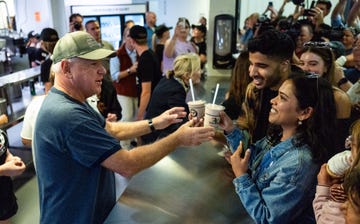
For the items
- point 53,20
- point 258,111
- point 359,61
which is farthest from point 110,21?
point 258,111

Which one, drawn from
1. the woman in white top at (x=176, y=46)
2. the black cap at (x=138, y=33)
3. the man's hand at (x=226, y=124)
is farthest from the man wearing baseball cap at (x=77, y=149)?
the woman in white top at (x=176, y=46)

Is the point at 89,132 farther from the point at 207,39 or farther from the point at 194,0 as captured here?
the point at 194,0

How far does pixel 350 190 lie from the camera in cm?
83

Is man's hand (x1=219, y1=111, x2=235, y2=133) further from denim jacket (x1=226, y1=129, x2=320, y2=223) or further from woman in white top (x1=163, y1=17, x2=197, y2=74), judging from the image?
woman in white top (x1=163, y1=17, x2=197, y2=74)

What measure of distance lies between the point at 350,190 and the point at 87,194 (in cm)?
92

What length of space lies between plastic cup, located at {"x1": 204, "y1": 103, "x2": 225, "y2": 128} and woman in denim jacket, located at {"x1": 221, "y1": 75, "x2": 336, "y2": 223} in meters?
0.25

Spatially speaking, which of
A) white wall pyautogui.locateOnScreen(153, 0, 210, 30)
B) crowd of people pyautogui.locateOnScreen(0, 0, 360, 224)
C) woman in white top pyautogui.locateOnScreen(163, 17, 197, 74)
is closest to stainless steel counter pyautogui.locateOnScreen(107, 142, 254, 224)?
crowd of people pyautogui.locateOnScreen(0, 0, 360, 224)

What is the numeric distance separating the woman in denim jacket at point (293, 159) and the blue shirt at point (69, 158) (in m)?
0.54

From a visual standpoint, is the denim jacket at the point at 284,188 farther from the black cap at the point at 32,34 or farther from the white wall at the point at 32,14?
the white wall at the point at 32,14

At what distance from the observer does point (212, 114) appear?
1423 millimetres

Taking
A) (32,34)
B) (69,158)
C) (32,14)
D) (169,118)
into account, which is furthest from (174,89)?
(32,14)

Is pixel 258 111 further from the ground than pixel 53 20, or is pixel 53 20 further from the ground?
pixel 53 20

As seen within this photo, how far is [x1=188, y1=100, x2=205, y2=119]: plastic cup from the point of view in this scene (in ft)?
4.92

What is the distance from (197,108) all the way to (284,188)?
58cm
